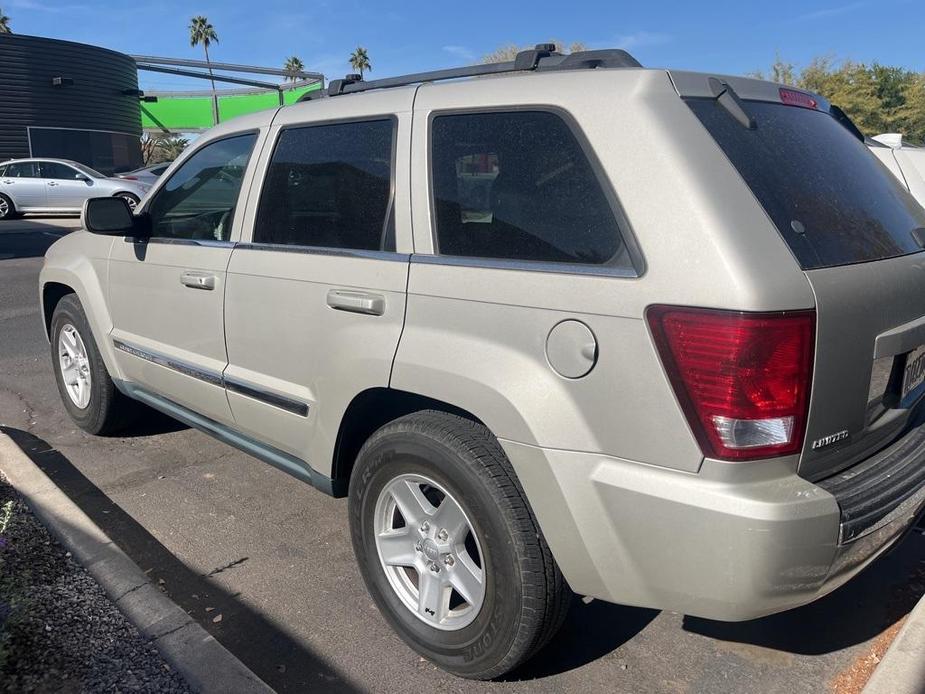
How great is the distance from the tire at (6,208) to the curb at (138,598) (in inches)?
723

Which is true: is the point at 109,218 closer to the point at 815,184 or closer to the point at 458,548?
the point at 458,548

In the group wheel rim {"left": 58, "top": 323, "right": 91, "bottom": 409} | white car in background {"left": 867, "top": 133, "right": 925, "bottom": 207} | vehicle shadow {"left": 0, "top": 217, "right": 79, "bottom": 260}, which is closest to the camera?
wheel rim {"left": 58, "top": 323, "right": 91, "bottom": 409}

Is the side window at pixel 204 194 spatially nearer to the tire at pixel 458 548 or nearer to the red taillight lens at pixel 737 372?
the tire at pixel 458 548

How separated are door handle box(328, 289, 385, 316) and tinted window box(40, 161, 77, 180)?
65.2 feet

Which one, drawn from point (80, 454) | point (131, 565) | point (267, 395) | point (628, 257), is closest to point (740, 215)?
point (628, 257)

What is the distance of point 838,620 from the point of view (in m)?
3.00

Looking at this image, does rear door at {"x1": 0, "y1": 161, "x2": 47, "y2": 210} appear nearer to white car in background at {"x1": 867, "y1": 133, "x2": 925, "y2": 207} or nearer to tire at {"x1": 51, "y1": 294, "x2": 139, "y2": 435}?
tire at {"x1": 51, "y1": 294, "x2": 139, "y2": 435}

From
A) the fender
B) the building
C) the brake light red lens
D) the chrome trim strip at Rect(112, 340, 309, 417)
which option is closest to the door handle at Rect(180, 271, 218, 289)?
the chrome trim strip at Rect(112, 340, 309, 417)

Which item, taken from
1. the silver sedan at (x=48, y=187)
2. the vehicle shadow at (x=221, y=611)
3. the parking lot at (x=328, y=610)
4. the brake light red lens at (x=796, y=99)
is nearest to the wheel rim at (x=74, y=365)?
the parking lot at (x=328, y=610)

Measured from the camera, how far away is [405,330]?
8.42ft

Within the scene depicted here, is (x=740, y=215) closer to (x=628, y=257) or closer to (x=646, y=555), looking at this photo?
(x=628, y=257)

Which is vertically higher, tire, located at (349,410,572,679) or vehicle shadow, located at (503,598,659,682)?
tire, located at (349,410,572,679)

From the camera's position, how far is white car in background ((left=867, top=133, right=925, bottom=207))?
6371mm

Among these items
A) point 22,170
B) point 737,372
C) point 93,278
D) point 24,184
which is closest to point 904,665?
point 737,372
